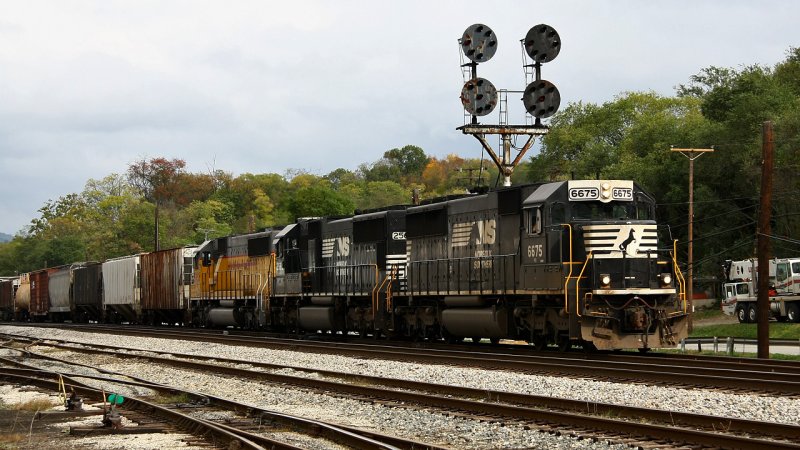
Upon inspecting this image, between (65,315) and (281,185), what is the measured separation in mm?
84858

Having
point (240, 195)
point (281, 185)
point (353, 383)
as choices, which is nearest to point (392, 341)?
point (353, 383)

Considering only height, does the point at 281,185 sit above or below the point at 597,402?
above

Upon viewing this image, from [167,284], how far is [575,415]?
3566 cm

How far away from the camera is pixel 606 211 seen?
20234 millimetres

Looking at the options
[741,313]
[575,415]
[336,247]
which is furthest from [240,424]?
[741,313]

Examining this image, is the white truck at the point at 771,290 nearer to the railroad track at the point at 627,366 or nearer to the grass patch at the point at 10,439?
the railroad track at the point at 627,366

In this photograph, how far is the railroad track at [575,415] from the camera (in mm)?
9773

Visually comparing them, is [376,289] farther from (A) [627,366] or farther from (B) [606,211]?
(A) [627,366]

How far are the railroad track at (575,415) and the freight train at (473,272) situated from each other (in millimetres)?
5548

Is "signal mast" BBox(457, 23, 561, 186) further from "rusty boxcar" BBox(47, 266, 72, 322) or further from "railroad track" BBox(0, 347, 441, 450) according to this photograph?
"rusty boxcar" BBox(47, 266, 72, 322)

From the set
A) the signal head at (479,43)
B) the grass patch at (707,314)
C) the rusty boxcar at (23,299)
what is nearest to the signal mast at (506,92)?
the signal head at (479,43)

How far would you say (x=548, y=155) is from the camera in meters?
91.4

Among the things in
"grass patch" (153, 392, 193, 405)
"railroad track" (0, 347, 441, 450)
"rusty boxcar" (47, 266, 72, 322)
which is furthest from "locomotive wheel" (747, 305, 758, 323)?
"rusty boxcar" (47, 266, 72, 322)

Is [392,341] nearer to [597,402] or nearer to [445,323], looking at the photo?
[445,323]
